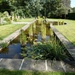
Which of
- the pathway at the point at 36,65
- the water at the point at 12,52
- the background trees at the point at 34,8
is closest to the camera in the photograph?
the pathway at the point at 36,65

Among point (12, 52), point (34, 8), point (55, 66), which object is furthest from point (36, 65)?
point (34, 8)

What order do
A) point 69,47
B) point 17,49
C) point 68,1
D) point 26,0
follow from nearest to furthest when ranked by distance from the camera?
point 69,47
point 17,49
point 26,0
point 68,1

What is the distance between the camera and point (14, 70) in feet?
13.1

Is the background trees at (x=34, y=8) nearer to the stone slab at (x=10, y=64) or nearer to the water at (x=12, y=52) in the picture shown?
the water at (x=12, y=52)

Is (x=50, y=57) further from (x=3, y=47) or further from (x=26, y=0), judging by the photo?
(x=26, y=0)

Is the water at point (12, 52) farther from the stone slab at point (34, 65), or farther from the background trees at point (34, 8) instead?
the background trees at point (34, 8)

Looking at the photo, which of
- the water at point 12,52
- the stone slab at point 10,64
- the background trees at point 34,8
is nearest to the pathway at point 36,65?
the stone slab at point 10,64

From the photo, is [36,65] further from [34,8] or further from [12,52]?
[34,8]

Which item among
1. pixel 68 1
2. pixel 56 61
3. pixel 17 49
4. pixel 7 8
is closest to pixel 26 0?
pixel 7 8

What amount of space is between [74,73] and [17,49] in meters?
3.67

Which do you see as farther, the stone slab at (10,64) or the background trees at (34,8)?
the background trees at (34,8)

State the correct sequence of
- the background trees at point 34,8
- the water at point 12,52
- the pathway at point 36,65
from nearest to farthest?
1. the pathway at point 36,65
2. the water at point 12,52
3. the background trees at point 34,8

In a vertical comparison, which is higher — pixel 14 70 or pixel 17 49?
pixel 14 70

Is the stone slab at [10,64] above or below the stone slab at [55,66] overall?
above
